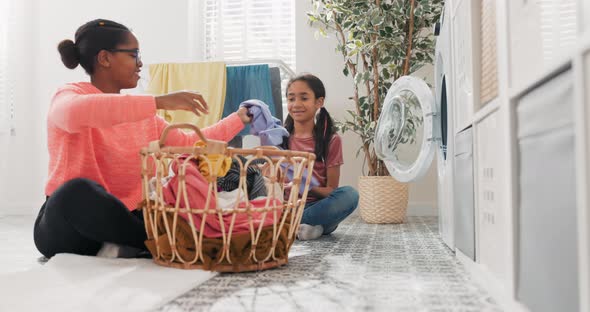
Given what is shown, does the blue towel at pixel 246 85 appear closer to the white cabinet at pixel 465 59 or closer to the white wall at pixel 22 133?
the white cabinet at pixel 465 59

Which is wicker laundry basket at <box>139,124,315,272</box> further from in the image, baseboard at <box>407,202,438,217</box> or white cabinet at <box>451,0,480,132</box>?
baseboard at <box>407,202,438,217</box>

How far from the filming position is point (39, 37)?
310 cm

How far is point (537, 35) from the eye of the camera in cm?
65

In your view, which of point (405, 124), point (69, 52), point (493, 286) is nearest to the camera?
Result: point (493, 286)

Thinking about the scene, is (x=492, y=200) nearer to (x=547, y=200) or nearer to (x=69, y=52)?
(x=547, y=200)

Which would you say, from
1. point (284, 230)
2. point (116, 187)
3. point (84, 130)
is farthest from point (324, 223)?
point (84, 130)

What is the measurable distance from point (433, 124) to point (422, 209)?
123 centimetres

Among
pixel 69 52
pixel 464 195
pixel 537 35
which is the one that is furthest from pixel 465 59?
pixel 69 52

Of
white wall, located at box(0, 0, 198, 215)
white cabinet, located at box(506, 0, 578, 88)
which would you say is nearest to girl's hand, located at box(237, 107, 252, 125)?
white cabinet, located at box(506, 0, 578, 88)

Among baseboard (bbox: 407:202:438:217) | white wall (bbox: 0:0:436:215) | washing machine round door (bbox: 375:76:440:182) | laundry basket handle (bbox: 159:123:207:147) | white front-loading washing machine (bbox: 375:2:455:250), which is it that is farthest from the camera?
white wall (bbox: 0:0:436:215)

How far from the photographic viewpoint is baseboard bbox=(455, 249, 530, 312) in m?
0.75

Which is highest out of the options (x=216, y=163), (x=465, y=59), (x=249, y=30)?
(x=249, y=30)

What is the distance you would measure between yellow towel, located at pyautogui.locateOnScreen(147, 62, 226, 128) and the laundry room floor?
88 centimetres

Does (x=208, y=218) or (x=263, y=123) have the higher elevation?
(x=263, y=123)
